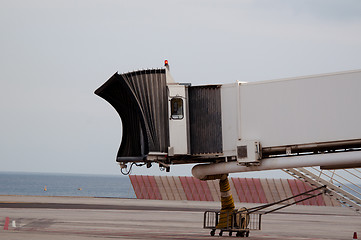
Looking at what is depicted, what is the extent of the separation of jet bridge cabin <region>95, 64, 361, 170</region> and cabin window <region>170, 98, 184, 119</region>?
41mm

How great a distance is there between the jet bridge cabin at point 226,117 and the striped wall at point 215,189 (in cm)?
4765

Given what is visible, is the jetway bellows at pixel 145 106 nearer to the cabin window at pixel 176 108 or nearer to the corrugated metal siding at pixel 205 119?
the cabin window at pixel 176 108

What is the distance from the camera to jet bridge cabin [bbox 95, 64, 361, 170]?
2514cm

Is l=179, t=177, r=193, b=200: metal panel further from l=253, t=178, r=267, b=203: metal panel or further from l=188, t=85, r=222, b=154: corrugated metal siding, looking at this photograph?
l=188, t=85, r=222, b=154: corrugated metal siding

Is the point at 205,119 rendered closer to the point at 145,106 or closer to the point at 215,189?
the point at 145,106

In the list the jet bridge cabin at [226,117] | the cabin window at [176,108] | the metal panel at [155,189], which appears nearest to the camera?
the jet bridge cabin at [226,117]

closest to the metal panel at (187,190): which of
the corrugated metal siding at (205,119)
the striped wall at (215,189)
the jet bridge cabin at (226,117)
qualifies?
the striped wall at (215,189)

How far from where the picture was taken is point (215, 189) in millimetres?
77938

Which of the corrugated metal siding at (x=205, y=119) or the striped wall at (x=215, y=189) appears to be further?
the striped wall at (x=215, y=189)

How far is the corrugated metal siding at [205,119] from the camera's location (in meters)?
27.2

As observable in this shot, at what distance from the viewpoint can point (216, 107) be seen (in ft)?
89.4

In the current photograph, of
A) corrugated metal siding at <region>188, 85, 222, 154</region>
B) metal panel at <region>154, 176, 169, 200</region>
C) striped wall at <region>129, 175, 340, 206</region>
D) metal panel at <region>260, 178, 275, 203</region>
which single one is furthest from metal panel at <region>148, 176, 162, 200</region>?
corrugated metal siding at <region>188, 85, 222, 154</region>

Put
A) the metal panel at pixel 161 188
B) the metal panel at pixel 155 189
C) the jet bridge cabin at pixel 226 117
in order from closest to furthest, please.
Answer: the jet bridge cabin at pixel 226 117 < the metal panel at pixel 161 188 < the metal panel at pixel 155 189

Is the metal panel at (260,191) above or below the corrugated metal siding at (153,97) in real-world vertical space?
below
